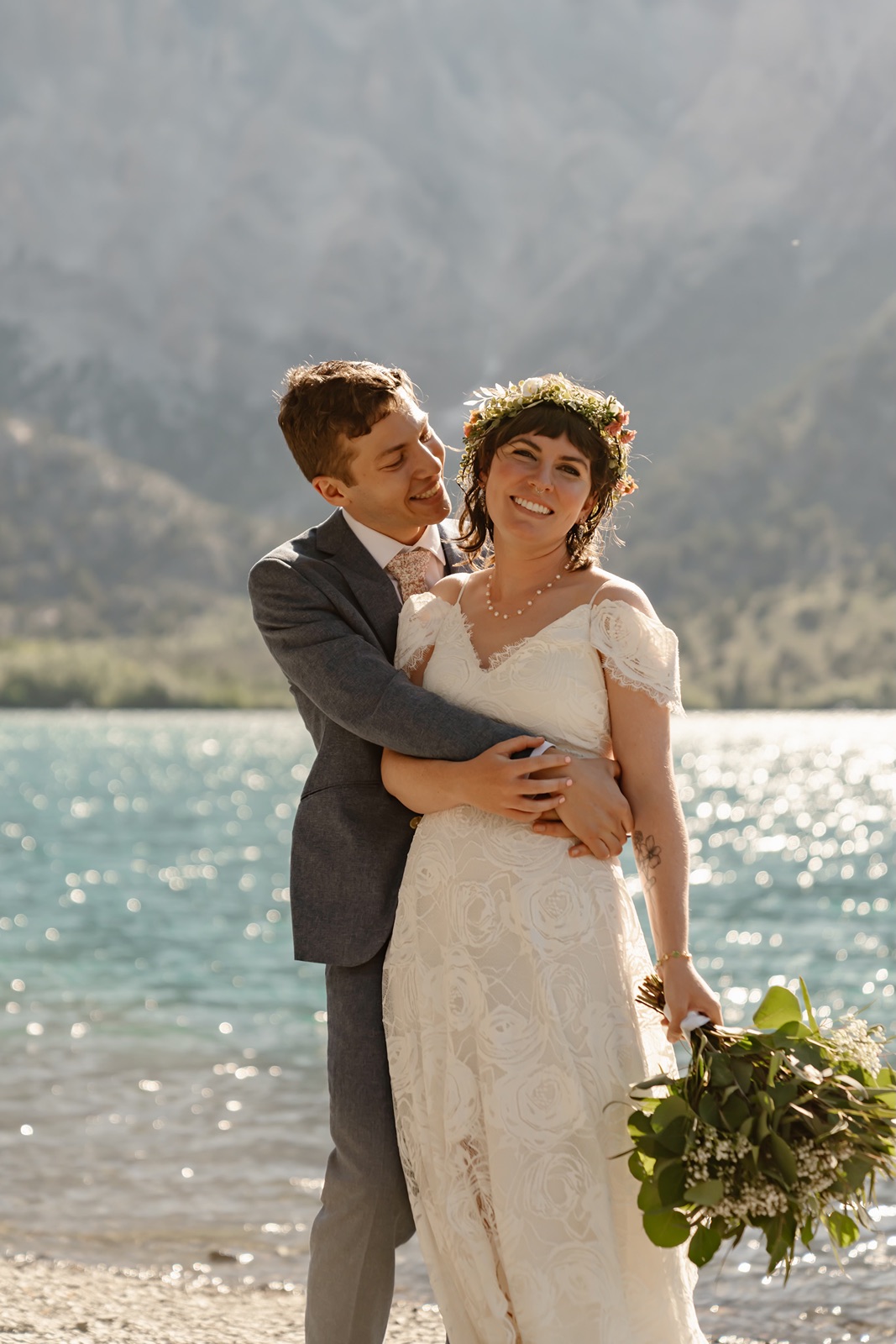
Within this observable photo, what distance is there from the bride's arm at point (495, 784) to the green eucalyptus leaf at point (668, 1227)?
3.42 ft

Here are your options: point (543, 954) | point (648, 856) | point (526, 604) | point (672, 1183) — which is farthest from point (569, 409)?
point (672, 1183)

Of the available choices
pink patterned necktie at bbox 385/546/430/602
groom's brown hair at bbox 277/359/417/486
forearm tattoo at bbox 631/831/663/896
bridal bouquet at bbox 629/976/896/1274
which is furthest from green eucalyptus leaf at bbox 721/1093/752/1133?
groom's brown hair at bbox 277/359/417/486

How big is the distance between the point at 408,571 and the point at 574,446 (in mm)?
772

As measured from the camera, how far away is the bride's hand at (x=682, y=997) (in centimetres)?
371

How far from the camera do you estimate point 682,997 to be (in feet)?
12.2

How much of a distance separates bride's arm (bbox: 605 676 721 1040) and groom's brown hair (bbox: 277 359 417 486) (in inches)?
45.0

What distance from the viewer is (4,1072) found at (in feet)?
40.8

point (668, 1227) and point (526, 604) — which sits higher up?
point (526, 604)

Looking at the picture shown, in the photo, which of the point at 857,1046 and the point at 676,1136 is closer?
the point at 676,1136

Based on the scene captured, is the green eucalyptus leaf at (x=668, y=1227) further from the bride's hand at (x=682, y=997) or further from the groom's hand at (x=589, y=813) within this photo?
the groom's hand at (x=589, y=813)

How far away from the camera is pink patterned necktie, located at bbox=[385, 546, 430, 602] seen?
4602 millimetres

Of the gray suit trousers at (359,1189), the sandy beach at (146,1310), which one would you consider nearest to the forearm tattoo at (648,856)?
the gray suit trousers at (359,1189)

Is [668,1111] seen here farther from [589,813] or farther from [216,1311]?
[216,1311]

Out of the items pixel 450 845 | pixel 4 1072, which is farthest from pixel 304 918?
pixel 4 1072
